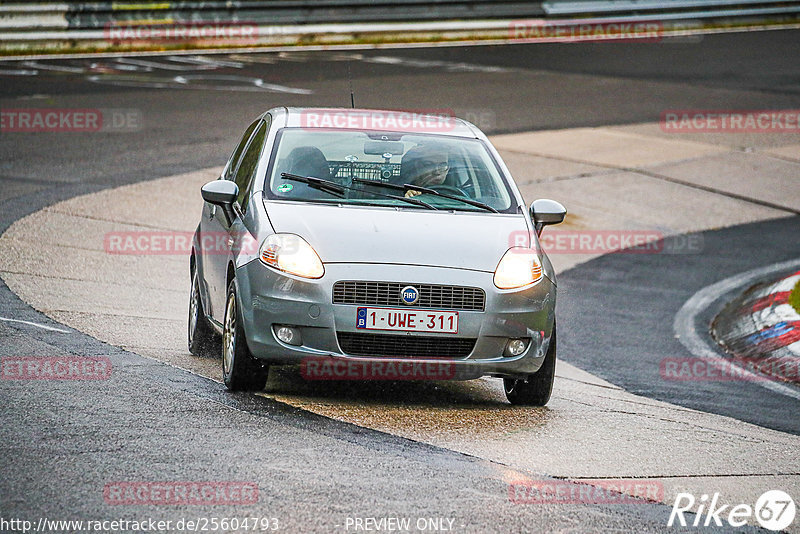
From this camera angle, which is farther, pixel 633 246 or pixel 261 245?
pixel 633 246

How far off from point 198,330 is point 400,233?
2.11 metres

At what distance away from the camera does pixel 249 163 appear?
8.47m

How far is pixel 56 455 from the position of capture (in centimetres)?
579

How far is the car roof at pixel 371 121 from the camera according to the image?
8539 millimetres

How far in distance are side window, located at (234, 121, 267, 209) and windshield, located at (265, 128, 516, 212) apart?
182 millimetres

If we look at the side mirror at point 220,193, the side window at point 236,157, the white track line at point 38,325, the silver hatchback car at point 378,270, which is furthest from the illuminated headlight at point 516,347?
the white track line at point 38,325

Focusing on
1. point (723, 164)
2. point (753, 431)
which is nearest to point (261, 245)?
point (753, 431)

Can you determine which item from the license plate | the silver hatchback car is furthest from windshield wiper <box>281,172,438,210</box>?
the license plate

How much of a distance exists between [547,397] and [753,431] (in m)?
1.33

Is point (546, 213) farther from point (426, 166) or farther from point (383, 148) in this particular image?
point (383, 148)

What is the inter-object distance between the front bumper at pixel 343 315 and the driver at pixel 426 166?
1104 mm

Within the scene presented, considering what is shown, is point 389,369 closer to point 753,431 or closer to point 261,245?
point 261,245

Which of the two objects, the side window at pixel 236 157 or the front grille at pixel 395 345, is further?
the side window at pixel 236 157

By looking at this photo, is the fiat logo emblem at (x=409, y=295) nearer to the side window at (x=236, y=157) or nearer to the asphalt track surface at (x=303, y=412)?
the asphalt track surface at (x=303, y=412)
